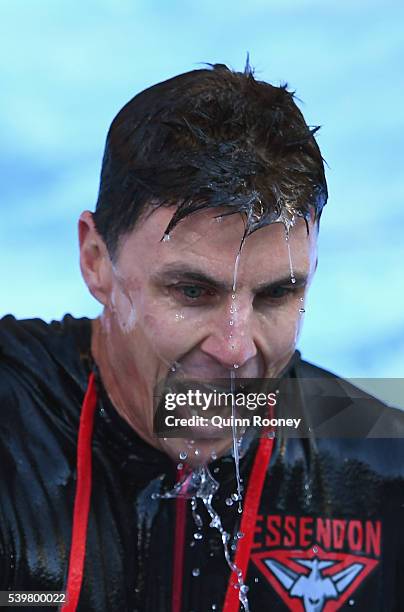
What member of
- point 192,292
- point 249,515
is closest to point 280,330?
point 192,292

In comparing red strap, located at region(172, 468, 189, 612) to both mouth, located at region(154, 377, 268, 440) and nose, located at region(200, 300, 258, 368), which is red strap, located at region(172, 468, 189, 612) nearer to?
mouth, located at region(154, 377, 268, 440)

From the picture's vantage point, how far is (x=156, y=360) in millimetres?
3432

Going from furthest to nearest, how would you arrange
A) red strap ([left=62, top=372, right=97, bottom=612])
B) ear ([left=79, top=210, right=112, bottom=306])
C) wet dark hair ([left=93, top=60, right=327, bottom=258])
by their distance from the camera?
ear ([left=79, top=210, right=112, bottom=306]), red strap ([left=62, top=372, right=97, bottom=612]), wet dark hair ([left=93, top=60, right=327, bottom=258])

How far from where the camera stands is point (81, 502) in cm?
353

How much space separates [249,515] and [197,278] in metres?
0.86

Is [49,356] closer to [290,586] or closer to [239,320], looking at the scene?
[239,320]

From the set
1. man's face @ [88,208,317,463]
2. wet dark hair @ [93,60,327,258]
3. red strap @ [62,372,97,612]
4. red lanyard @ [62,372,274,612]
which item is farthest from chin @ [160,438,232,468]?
wet dark hair @ [93,60,327,258]

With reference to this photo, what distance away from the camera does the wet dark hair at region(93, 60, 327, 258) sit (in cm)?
324

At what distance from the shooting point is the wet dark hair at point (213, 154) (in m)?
3.24

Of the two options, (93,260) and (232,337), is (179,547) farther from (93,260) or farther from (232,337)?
(93,260)

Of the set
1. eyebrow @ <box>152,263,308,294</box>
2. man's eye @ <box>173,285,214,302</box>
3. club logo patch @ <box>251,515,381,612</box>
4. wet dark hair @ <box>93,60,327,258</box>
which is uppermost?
wet dark hair @ <box>93,60,327,258</box>

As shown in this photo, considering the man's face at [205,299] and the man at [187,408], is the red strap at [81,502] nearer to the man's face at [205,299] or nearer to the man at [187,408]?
Result: the man at [187,408]

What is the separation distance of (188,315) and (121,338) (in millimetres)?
322

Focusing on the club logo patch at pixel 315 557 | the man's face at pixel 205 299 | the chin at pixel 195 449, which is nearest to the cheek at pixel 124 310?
the man's face at pixel 205 299
